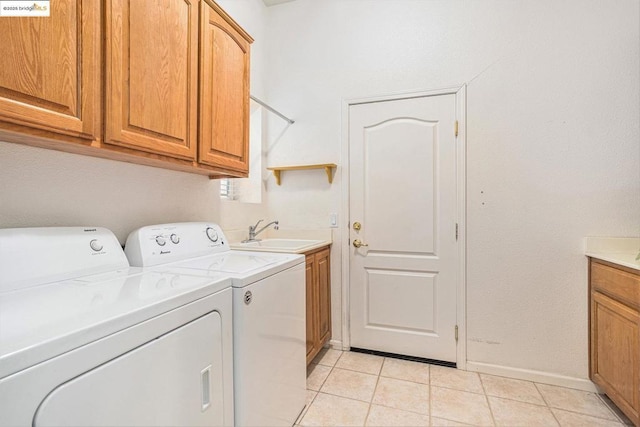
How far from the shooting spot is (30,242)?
1.01m

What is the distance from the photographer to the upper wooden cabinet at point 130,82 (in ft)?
2.84

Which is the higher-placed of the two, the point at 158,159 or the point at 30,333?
the point at 158,159

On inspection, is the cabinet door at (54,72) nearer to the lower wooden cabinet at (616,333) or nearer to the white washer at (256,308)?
the white washer at (256,308)

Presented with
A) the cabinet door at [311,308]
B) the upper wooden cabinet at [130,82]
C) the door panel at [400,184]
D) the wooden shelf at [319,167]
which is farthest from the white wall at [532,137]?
the upper wooden cabinet at [130,82]

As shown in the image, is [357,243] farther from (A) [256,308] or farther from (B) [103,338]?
(B) [103,338]

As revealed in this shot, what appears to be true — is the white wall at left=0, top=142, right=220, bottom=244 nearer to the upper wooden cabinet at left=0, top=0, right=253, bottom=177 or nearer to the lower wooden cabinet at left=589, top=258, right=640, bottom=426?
the upper wooden cabinet at left=0, top=0, right=253, bottom=177

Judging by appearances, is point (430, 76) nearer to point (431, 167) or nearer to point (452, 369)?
point (431, 167)

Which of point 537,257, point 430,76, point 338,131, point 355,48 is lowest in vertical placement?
point 537,257

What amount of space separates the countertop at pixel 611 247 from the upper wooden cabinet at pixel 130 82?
2.29 m

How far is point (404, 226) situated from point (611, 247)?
4.16ft

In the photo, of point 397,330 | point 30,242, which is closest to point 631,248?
point 397,330

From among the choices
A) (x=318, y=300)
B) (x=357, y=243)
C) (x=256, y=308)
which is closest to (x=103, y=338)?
(x=256, y=308)

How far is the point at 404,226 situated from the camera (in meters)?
2.35

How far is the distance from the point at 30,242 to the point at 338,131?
81.2 inches
